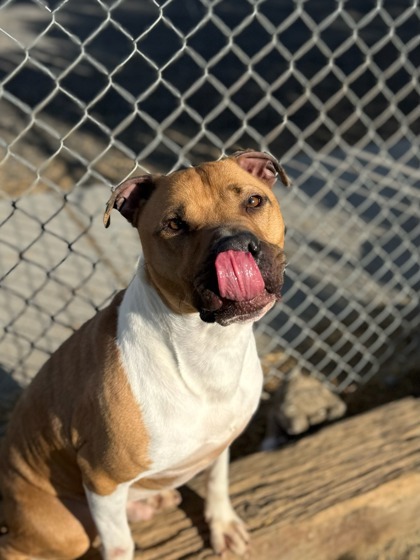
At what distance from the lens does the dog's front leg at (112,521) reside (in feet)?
8.56

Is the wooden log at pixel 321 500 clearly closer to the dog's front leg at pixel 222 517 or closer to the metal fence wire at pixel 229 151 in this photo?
the dog's front leg at pixel 222 517

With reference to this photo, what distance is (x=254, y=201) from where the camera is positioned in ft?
8.07

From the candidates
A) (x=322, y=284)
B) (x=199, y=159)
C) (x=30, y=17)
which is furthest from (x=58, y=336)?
(x=30, y=17)

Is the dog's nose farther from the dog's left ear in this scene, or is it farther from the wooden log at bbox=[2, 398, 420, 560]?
the wooden log at bbox=[2, 398, 420, 560]

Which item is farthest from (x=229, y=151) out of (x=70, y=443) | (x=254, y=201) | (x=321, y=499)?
(x=70, y=443)

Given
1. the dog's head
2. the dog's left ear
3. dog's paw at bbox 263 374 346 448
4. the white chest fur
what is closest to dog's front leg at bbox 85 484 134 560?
the white chest fur

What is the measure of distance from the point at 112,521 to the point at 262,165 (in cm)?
141

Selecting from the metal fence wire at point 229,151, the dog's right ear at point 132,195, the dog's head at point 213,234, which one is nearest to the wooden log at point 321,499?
the metal fence wire at point 229,151

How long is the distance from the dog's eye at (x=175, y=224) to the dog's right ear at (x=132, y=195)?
0.19 m

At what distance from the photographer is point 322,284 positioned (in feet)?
15.9

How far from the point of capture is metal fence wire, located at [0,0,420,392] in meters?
3.99

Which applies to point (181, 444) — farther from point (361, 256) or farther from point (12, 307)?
point (361, 256)

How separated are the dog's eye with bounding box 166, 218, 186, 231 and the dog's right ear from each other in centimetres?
19

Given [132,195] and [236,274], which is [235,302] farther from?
[132,195]
